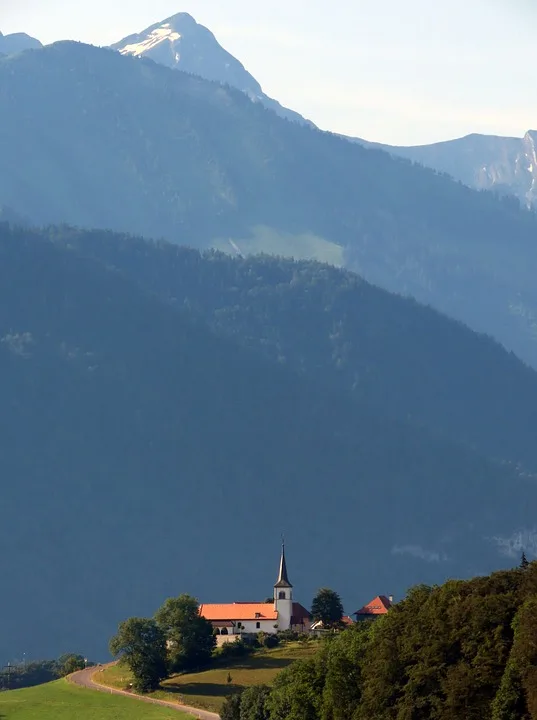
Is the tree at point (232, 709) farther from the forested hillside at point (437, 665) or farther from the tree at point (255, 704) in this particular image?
the forested hillside at point (437, 665)

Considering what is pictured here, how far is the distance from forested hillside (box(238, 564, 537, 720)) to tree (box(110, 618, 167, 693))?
32075mm

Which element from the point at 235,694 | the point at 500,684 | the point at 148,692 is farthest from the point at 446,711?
the point at 148,692

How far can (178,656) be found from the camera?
192 metres

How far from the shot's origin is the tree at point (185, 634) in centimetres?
19238

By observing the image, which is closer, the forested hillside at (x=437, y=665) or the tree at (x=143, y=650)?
the forested hillside at (x=437, y=665)

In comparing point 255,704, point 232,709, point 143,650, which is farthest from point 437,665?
point 143,650

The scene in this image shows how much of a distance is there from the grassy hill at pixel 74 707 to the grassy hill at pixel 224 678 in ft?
12.1

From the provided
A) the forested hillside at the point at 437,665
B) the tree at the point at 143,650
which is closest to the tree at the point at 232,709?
the forested hillside at the point at 437,665

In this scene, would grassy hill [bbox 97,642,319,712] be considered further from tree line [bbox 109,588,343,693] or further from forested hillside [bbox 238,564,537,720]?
forested hillside [bbox 238,564,537,720]

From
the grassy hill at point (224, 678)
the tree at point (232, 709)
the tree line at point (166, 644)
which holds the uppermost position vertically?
the tree line at point (166, 644)

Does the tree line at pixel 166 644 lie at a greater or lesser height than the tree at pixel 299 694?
greater

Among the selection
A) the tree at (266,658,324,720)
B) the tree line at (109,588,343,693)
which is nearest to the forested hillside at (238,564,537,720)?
the tree at (266,658,324,720)

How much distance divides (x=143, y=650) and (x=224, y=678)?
10.7m

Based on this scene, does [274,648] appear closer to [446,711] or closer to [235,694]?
[235,694]
